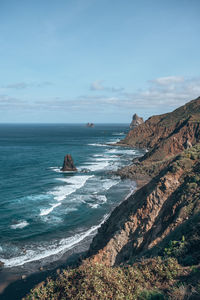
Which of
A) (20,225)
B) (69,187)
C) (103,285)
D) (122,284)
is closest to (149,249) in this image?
(122,284)

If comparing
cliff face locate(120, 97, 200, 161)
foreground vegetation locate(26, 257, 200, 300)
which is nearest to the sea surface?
foreground vegetation locate(26, 257, 200, 300)

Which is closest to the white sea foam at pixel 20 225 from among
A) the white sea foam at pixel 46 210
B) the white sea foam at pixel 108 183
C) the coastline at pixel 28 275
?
the white sea foam at pixel 46 210

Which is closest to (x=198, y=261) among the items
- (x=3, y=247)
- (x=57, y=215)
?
(x=3, y=247)

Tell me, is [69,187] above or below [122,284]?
below

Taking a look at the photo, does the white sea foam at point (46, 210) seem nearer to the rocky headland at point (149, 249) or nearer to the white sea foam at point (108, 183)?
the white sea foam at point (108, 183)

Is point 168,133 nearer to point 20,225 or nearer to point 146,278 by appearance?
point 20,225

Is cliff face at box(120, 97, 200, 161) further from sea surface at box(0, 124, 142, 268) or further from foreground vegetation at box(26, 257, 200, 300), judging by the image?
foreground vegetation at box(26, 257, 200, 300)
